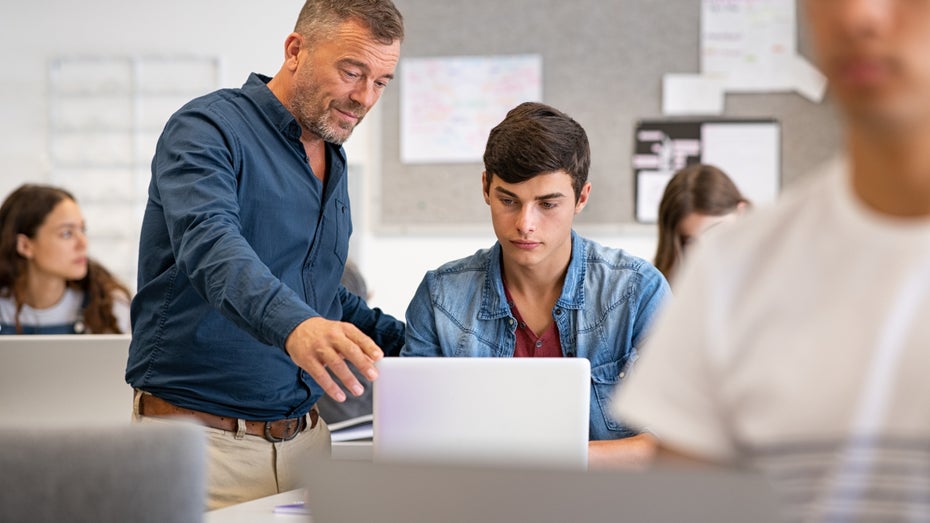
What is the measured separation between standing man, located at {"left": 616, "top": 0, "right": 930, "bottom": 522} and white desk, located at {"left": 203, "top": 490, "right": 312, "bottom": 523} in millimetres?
956

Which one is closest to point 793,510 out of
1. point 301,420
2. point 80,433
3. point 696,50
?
point 80,433

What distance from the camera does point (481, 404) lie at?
1438 mm

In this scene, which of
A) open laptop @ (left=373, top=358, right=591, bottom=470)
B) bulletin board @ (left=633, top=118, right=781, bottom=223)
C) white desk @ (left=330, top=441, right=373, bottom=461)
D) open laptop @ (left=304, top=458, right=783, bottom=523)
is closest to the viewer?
open laptop @ (left=304, top=458, right=783, bottom=523)

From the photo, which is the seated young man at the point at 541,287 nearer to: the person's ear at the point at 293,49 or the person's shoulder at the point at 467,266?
the person's shoulder at the point at 467,266

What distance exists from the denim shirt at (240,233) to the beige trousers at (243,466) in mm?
49

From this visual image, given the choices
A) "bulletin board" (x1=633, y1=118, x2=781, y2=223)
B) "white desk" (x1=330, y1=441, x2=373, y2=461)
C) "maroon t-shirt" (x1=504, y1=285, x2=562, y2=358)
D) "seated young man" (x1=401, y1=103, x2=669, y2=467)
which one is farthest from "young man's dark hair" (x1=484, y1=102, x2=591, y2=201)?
"bulletin board" (x1=633, y1=118, x2=781, y2=223)

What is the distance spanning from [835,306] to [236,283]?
103 centimetres

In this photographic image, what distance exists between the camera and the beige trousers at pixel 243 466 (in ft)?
6.10

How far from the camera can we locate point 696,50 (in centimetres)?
456

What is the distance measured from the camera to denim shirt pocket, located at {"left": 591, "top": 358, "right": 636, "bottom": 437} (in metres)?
1.89

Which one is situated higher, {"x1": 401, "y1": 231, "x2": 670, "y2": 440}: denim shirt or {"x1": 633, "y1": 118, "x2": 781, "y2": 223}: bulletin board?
{"x1": 633, "y1": 118, "x2": 781, "y2": 223}: bulletin board

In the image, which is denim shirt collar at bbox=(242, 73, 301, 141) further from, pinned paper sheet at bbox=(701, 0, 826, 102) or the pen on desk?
pinned paper sheet at bbox=(701, 0, 826, 102)

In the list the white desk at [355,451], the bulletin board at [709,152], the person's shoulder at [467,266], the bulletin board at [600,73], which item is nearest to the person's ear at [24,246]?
the bulletin board at [600,73]

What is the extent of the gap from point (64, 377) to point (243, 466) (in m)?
0.41
